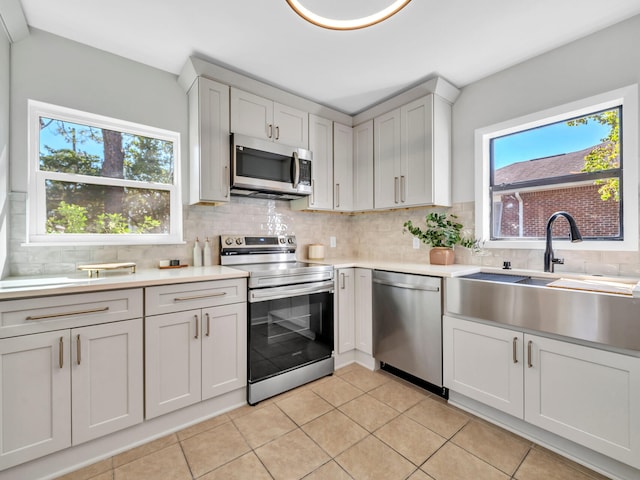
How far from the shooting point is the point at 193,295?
1853mm

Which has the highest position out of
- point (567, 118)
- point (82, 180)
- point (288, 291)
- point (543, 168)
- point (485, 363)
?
point (567, 118)

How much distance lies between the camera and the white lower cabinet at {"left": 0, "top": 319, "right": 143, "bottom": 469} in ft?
4.47

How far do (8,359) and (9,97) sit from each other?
5.24 feet

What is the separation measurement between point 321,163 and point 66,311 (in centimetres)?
228

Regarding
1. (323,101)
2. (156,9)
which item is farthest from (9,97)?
(323,101)

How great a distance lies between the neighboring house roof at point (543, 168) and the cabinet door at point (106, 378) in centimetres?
292

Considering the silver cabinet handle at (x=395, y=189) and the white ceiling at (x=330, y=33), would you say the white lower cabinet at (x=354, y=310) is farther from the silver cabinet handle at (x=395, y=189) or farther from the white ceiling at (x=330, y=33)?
the white ceiling at (x=330, y=33)

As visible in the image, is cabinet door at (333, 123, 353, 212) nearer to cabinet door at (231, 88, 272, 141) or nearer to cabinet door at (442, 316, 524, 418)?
cabinet door at (231, 88, 272, 141)

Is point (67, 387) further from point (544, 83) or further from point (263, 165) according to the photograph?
point (544, 83)

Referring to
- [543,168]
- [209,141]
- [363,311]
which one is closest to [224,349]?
[363,311]

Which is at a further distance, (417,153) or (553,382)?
(417,153)

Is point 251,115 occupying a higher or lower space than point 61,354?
higher

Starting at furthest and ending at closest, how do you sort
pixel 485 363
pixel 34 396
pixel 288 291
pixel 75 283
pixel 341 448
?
pixel 288 291
pixel 485 363
pixel 341 448
pixel 75 283
pixel 34 396

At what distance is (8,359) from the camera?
135cm
